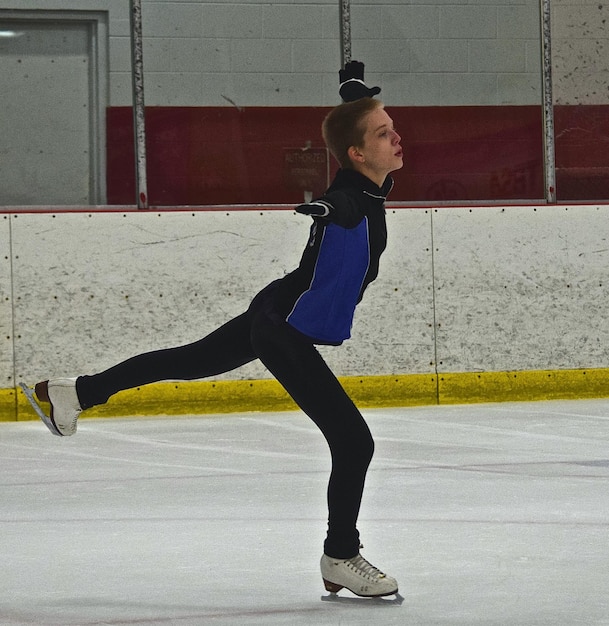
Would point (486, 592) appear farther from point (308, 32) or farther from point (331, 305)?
point (308, 32)

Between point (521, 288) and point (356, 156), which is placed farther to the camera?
point (521, 288)

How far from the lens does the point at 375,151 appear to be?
2.93 m

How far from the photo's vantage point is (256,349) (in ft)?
9.65

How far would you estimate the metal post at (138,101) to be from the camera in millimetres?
7273

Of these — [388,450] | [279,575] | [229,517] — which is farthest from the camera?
[388,450]

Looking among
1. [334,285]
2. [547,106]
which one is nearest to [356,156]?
[334,285]

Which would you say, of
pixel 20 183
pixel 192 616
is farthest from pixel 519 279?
pixel 192 616

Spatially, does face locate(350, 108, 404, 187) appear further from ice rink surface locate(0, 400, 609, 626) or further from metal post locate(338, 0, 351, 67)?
metal post locate(338, 0, 351, 67)

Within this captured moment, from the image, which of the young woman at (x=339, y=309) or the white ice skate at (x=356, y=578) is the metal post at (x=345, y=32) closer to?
the young woman at (x=339, y=309)

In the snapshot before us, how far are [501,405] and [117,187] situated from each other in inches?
93.9

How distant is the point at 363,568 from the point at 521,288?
465 centimetres

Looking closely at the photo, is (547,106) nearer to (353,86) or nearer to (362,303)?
(362,303)

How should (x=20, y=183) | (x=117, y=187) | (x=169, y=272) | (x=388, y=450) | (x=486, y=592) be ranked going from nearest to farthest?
(x=486, y=592), (x=388, y=450), (x=169, y=272), (x=117, y=187), (x=20, y=183)

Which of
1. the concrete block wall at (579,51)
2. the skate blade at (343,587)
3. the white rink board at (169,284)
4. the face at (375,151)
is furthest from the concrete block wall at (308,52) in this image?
the skate blade at (343,587)
